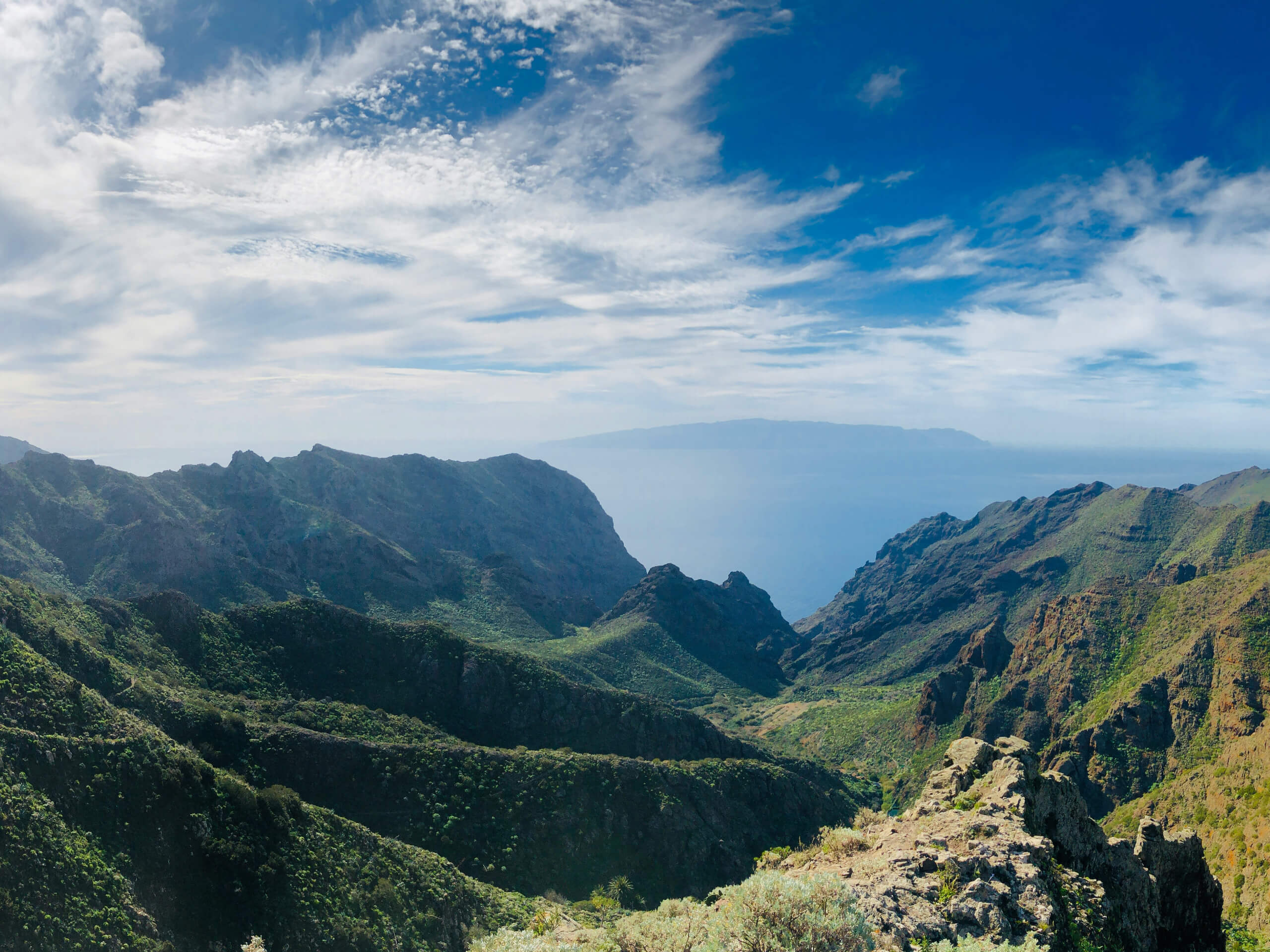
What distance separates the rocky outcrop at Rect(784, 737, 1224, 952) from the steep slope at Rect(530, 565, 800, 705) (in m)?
95.2

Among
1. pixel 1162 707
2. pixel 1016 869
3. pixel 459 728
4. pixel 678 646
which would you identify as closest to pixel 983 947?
pixel 1016 869

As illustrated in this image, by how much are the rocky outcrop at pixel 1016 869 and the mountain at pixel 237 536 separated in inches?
5053

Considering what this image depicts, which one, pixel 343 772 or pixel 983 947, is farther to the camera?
pixel 343 772

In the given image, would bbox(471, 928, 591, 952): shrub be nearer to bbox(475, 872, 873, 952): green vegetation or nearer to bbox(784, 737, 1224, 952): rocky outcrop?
bbox(475, 872, 873, 952): green vegetation

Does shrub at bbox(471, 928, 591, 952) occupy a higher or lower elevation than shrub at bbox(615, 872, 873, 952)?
lower

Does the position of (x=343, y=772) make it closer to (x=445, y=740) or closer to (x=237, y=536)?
(x=445, y=740)

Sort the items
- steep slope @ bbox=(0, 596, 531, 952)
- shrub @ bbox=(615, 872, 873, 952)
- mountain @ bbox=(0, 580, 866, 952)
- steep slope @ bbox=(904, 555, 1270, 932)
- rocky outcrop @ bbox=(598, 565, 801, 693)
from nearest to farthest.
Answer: shrub @ bbox=(615, 872, 873, 952) < steep slope @ bbox=(0, 596, 531, 952) < mountain @ bbox=(0, 580, 866, 952) < steep slope @ bbox=(904, 555, 1270, 932) < rocky outcrop @ bbox=(598, 565, 801, 693)

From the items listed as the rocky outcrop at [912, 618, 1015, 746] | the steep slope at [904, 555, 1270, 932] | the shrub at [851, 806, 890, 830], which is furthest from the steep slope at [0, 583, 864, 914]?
the shrub at [851, 806, 890, 830]

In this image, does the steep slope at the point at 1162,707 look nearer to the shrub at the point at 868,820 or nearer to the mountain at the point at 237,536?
the shrub at the point at 868,820

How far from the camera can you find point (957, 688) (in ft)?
327

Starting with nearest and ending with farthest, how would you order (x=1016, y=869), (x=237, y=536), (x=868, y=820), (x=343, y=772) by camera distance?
Answer: (x=1016, y=869)
(x=868, y=820)
(x=343, y=772)
(x=237, y=536)

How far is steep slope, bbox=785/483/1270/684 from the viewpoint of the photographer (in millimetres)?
133625

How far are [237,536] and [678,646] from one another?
328ft

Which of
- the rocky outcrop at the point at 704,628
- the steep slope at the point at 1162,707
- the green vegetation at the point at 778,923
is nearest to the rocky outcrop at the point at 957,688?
the steep slope at the point at 1162,707
